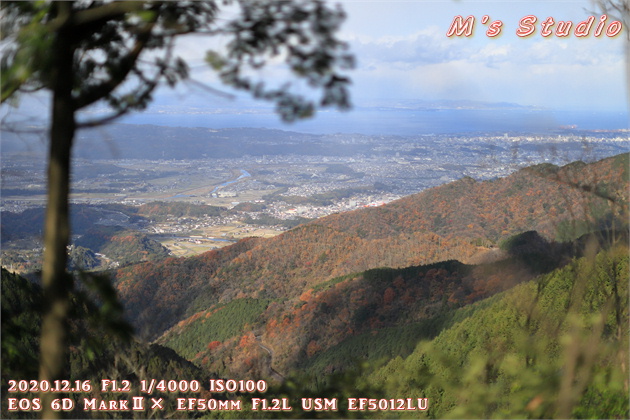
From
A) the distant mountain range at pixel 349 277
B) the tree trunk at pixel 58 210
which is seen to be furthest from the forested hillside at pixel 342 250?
the tree trunk at pixel 58 210

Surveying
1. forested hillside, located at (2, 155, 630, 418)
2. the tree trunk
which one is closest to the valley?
forested hillside, located at (2, 155, 630, 418)

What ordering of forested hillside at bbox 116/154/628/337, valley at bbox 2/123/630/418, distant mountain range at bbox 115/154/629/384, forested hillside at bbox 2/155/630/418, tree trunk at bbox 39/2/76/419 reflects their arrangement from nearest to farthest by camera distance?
tree trunk at bbox 39/2/76/419 → forested hillside at bbox 2/155/630/418 → valley at bbox 2/123/630/418 → distant mountain range at bbox 115/154/629/384 → forested hillside at bbox 116/154/628/337

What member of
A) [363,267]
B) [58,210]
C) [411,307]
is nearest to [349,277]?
[363,267]

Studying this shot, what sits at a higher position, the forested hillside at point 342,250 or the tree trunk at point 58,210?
the tree trunk at point 58,210

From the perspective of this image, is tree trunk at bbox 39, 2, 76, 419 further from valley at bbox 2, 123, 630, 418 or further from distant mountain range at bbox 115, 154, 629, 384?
distant mountain range at bbox 115, 154, 629, 384

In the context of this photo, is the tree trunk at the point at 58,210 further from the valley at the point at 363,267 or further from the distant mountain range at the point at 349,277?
the distant mountain range at the point at 349,277

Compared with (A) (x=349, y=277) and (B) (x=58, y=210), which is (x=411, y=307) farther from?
(B) (x=58, y=210)

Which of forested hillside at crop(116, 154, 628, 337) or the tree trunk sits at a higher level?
the tree trunk

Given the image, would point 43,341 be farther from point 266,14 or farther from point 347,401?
point 347,401
